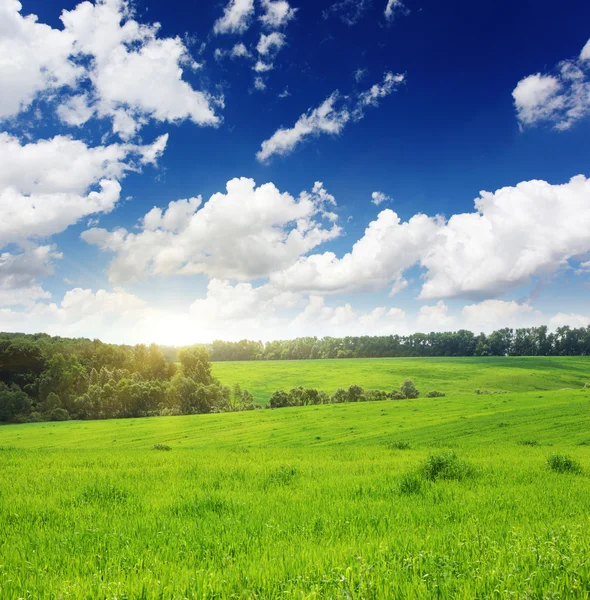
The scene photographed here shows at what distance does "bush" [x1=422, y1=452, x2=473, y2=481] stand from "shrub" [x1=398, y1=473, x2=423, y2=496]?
1.26 m

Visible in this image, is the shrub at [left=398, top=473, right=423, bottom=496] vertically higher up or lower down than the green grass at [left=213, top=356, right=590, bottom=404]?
higher up

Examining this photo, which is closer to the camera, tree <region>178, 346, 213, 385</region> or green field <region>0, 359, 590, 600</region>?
green field <region>0, 359, 590, 600</region>

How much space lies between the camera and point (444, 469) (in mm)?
13000

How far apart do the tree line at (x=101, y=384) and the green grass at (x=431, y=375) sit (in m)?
24.9

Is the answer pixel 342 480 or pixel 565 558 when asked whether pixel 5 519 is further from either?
pixel 565 558

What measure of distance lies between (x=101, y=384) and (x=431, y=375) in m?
114

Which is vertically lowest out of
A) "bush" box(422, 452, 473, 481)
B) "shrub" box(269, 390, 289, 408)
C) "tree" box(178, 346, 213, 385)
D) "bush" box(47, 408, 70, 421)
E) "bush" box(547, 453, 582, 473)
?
"bush" box(47, 408, 70, 421)

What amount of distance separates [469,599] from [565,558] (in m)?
1.59

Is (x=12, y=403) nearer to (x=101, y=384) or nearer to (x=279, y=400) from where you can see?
(x=101, y=384)

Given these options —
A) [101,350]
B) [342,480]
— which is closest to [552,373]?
[101,350]

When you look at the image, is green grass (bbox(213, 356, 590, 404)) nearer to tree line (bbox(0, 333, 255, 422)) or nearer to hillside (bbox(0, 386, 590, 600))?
tree line (bbox(0, 333, 255, 422))

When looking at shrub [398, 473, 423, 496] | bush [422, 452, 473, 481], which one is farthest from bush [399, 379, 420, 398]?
shrub [398, 473, 423, 496]

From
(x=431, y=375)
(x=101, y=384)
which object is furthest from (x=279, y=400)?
(x=431, y=375)

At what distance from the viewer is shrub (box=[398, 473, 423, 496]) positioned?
10750 mm
